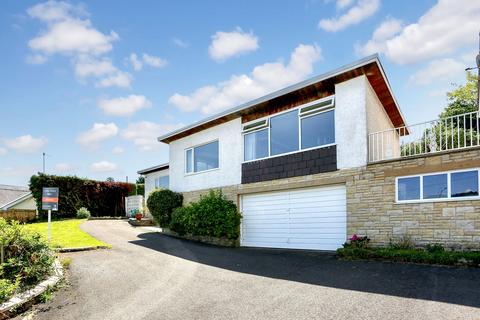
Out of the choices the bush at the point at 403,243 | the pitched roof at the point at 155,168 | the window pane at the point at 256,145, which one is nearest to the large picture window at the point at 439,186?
the bush at the point at 403,243

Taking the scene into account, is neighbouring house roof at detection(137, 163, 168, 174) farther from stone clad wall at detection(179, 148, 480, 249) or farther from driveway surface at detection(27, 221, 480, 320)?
stone clad wall at detection(179, 148, 480, 249)

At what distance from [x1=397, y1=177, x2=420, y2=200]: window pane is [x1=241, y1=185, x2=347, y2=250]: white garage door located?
5.55ft

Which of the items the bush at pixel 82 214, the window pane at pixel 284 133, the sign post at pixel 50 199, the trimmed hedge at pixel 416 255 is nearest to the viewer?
the trimmed hedge at pixel 416 255

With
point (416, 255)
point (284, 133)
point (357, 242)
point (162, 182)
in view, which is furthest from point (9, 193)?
point (416, 255)

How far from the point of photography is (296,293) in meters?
6.16

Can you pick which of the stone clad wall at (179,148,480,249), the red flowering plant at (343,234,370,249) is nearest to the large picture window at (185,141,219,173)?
the stone clad wall at (179,148,480,249)

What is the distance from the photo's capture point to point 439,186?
8805 mm

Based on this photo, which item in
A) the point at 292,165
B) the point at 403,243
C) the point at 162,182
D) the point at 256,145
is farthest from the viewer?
the point at 162,182

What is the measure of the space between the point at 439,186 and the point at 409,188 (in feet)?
2.35

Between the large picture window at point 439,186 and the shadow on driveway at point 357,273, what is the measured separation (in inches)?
81.8

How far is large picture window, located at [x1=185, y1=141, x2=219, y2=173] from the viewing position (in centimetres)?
1545

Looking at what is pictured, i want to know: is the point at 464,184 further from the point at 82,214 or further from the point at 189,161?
the point at 82,214

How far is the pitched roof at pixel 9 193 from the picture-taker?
118 ft

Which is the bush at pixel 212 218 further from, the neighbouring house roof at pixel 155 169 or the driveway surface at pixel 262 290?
the neighbouring house roof at pixel 155 169
